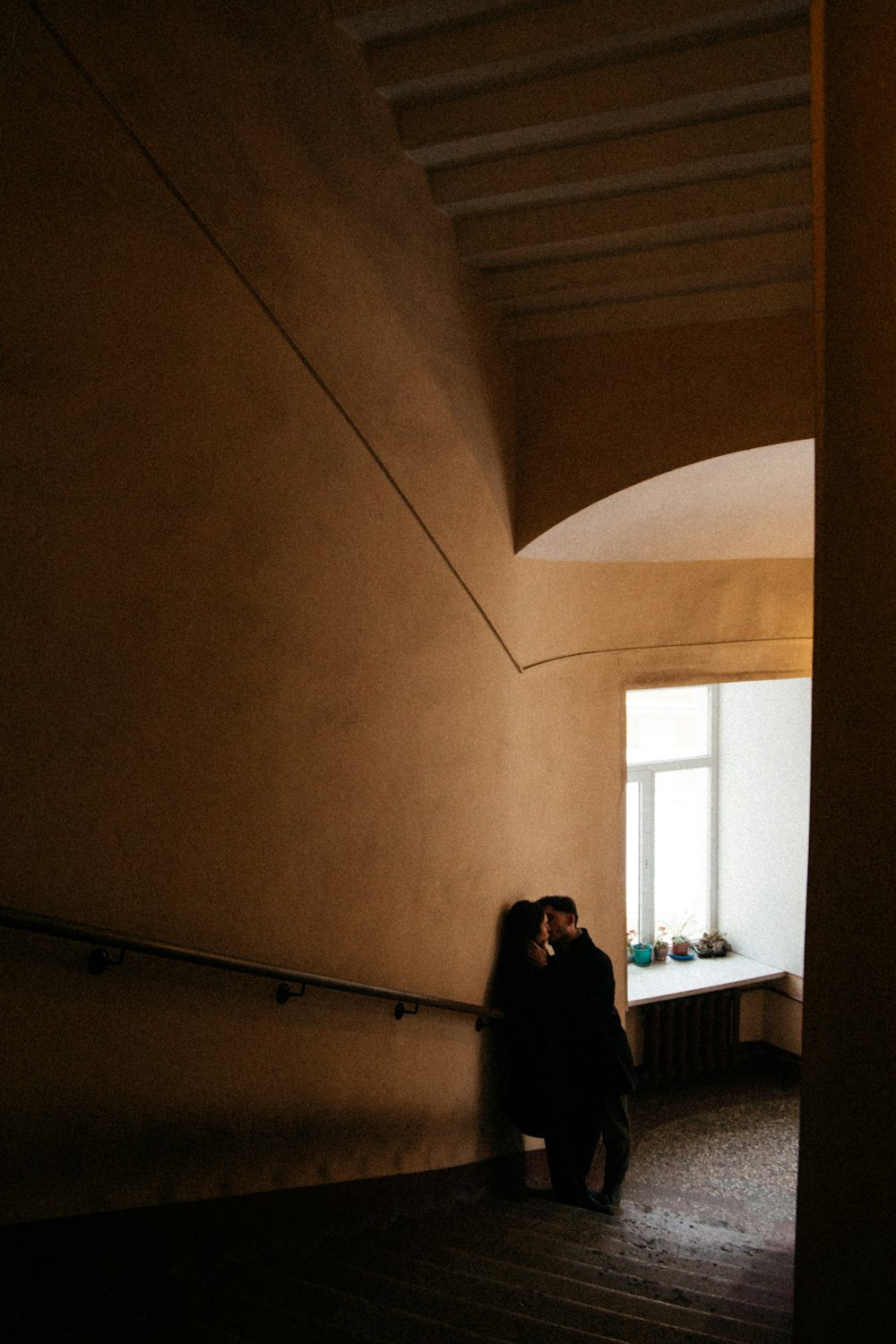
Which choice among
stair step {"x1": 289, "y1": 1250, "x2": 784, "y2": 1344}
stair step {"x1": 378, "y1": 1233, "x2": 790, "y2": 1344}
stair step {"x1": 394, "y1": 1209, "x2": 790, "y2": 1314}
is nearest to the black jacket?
stair step {"x1": 394, "y1": 1209, "x2": 790, "y2": 1314}

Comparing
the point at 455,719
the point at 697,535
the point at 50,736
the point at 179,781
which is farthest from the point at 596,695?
the point at 50,736

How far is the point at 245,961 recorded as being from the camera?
2.92 meters

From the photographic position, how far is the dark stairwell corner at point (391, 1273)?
240 centimetres

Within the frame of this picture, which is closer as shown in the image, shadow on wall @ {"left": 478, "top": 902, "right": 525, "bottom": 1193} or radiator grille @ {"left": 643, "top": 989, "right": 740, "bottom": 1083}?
shadow on wall @ {"left": 478, "top": 902, "right": 525, "bottom": 1193}

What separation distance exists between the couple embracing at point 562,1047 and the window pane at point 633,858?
11.1ft

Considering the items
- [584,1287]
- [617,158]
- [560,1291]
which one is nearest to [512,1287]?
[560,1291]

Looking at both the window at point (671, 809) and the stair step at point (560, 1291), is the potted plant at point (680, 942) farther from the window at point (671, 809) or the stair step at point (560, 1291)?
the stair step at point (560, 1291)

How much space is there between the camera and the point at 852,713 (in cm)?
197

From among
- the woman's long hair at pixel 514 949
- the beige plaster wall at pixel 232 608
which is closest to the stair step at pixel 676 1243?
the beige plaster wall at pixel 232 608

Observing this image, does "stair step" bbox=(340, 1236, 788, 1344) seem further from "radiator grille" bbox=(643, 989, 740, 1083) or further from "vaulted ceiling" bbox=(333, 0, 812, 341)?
"radiator grille" bbox=(643, 989, 740, 1083)

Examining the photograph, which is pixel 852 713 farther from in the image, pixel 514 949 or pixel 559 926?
pixel 559 926

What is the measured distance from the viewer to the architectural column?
1818 millimetres

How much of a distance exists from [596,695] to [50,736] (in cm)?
410

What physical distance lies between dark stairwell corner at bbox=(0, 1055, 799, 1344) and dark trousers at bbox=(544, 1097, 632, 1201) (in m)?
0.18
